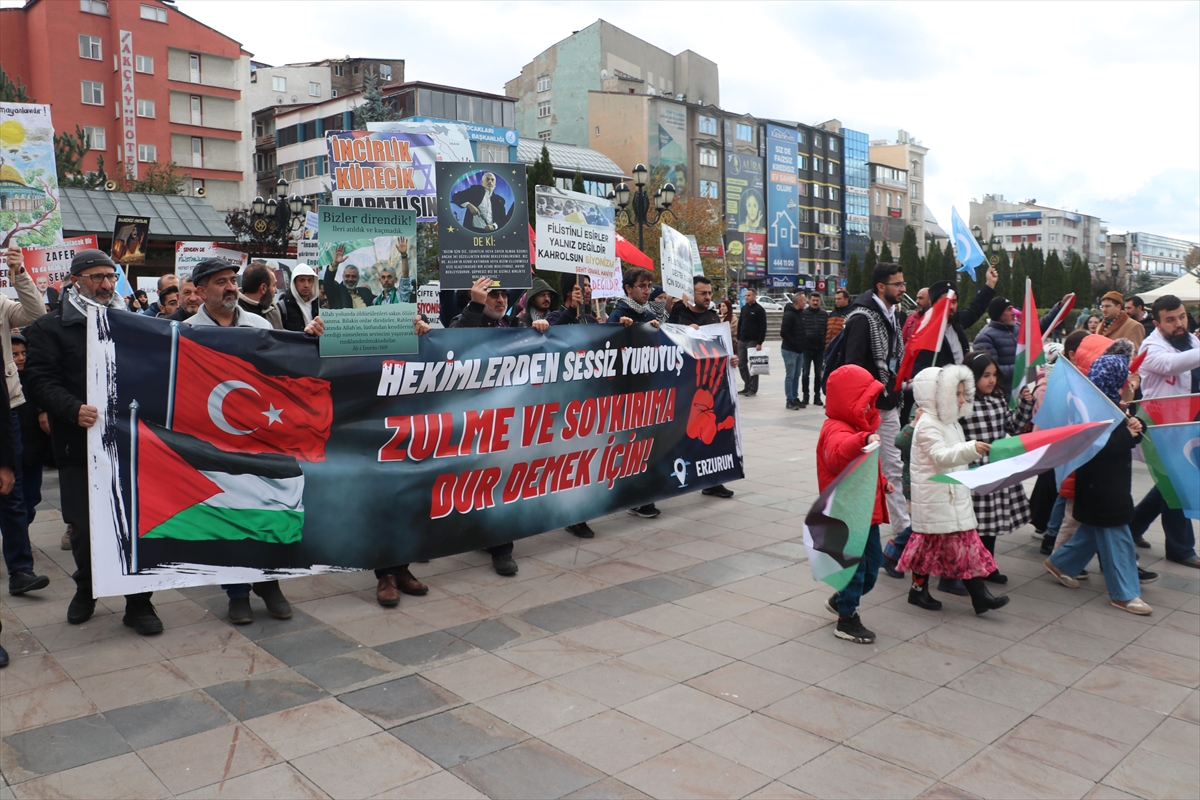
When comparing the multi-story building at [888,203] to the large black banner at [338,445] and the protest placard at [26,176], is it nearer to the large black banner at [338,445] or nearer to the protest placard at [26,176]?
the large black banner at [338,445]

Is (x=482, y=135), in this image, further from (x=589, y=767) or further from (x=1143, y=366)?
(x=589, y=767)

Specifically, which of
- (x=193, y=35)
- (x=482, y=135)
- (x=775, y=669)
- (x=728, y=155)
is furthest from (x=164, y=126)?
(x=775, y=669)

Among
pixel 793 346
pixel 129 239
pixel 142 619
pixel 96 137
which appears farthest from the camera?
pixel 96 137

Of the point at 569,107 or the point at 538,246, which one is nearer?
the point at 538,246

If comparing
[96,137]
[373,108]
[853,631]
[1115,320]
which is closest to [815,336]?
[1115,320]

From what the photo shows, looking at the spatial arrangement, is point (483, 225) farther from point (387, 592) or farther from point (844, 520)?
point (844, 520)

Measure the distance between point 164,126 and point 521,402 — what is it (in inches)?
2072

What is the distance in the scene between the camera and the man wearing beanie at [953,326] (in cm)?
615

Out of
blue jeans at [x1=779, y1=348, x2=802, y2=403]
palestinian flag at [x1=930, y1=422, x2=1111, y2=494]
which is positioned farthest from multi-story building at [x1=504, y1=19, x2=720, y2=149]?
palestinian flag at [x1=930, y1=422, x2=1111, y2=494]

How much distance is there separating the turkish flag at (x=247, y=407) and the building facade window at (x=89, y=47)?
54.0 m

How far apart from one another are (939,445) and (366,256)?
347cm

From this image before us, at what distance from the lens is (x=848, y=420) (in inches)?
189

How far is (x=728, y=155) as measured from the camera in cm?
7212

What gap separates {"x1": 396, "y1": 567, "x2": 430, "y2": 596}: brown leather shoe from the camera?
5602mm
